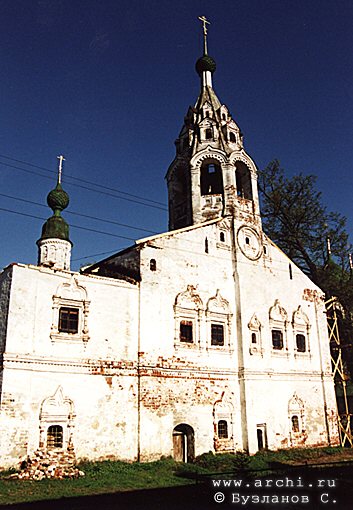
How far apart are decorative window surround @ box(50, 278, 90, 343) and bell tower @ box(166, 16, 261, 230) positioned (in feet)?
25.5

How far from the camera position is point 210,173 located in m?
25.2

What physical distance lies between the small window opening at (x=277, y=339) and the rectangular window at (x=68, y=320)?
998 cm

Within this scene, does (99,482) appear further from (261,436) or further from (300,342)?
(300,342)

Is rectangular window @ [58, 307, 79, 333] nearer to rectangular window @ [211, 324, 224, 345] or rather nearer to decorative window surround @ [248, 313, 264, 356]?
rectangular window @ [211, 324, 224, 345]

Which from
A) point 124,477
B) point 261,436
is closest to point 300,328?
point 261,436

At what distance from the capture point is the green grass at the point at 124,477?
1241 centimetres

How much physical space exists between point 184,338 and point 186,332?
10.9 inches

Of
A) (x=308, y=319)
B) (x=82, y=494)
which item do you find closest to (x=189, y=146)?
(x=308, y=319)

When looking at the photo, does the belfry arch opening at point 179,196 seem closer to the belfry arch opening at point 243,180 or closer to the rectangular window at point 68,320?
the belfry arch opening at point 243,180

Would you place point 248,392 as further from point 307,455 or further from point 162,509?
point 162,509

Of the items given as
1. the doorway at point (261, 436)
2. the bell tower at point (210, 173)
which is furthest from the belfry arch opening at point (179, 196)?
the doorway at point (261, 436)

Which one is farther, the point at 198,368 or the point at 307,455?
the point at 307,455

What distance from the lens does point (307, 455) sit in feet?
67.9

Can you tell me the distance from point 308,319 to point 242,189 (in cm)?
742
